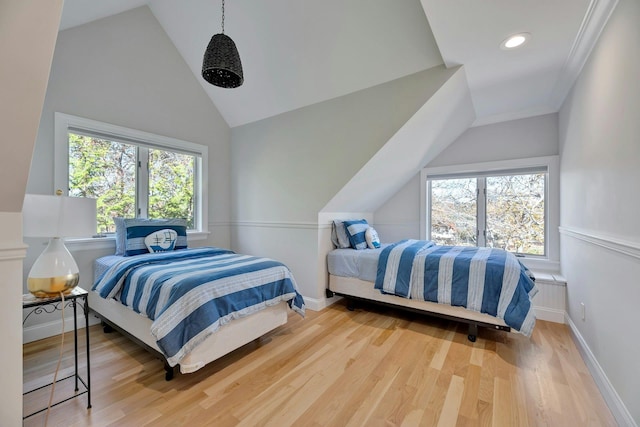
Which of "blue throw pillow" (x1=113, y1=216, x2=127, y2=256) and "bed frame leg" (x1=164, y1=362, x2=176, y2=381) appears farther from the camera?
"blue throw pillow" (x1=113, y1=216, x2=127, y2=256)

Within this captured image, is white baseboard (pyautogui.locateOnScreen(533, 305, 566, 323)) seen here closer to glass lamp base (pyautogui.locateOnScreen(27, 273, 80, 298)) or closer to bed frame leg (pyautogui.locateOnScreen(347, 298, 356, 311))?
bed frame leg (pyautogui.locateOnScreen(347, 298, 356, 311))

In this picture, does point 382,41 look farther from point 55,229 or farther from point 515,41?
point 55,229

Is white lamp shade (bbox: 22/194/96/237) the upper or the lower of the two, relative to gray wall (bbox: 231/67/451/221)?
lower

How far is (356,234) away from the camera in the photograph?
3.31 meters

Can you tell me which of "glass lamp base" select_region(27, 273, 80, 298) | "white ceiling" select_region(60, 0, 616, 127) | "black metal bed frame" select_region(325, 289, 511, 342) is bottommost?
"black metal bed frame" select_region(325, 289, 511, 342)

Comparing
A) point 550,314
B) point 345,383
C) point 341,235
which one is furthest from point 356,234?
point 550,314

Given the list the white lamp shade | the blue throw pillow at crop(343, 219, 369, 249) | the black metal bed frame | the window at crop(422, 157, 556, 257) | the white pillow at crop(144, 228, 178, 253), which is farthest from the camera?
the window at crop(422, 157, 556, 257)

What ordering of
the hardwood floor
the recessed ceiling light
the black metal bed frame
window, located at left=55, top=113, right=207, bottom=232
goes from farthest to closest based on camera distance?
1. window, located at left=55, top=113, right=207, bottom=232
2. the black metal bed frame
3. the recessed ceiling light
4. the hardwood floor

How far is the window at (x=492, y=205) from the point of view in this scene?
3.39 metres

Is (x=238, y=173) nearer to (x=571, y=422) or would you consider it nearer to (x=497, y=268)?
(x=497, y=268)

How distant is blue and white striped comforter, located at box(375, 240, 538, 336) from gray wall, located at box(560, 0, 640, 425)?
1.42ft

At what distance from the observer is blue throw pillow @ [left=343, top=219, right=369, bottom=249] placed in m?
3.28

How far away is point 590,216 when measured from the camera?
2.06 metres

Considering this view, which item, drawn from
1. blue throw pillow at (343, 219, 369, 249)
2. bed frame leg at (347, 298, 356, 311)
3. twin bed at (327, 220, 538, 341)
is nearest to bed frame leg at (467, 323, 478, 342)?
twin bed at (327, 220, 538, 341)
